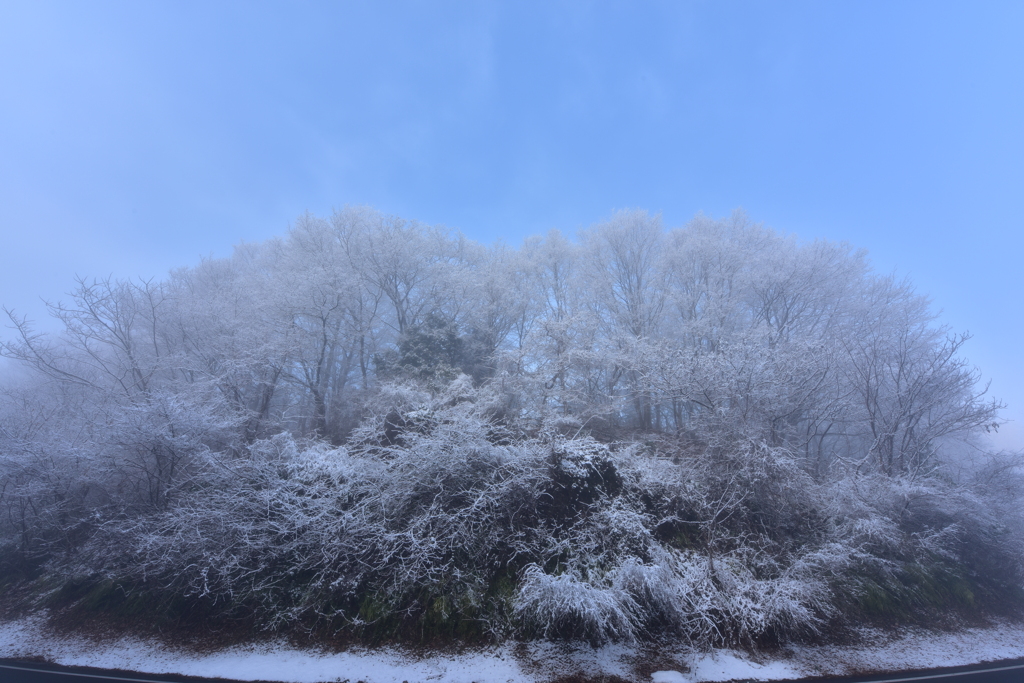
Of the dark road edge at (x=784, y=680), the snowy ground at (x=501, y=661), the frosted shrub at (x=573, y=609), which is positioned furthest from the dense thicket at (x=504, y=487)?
the dark road edge at (x=784, y=680)

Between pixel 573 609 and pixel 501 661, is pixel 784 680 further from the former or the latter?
pixel 501 661

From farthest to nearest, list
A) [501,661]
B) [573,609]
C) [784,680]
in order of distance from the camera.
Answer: [573,609]
[501,661]
[784,680]

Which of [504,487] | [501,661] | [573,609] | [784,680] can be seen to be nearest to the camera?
[784,680]

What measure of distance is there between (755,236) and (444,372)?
15489 millimetres

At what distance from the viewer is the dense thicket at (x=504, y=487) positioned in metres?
7.79

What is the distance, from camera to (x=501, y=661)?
6.93 m

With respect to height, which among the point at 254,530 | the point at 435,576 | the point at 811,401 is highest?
the point at 811,401

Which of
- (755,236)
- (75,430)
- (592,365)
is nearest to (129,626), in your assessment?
(75,430)

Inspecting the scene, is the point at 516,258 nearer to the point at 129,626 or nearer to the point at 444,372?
the point at 444,372

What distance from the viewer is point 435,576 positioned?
809cm

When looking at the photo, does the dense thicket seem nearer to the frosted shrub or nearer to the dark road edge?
the frosted shrub

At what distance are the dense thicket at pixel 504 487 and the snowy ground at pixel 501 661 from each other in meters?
0.37

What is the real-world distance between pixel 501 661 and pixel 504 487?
2.87 meters

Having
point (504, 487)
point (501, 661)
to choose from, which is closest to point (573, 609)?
point (501, 661)
